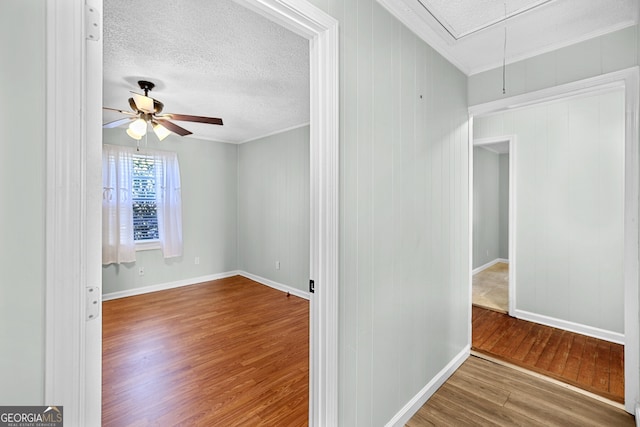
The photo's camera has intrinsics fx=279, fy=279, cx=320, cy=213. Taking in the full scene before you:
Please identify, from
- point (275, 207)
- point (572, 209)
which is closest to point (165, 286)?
point (275, 207)

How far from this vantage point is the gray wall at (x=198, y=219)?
4.27 meters

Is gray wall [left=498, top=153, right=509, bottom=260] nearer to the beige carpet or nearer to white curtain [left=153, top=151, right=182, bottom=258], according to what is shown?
the beige carpet

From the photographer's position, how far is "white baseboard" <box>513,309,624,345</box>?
2822mm

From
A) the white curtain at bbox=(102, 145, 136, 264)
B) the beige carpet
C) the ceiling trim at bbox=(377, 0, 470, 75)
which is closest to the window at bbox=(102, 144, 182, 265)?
the white curtain at bbox=(102, 145, 136, 264)

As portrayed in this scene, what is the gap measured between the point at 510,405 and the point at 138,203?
5.03 m

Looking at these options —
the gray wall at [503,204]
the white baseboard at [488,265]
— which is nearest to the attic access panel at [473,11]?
the white baseboard at [488,265]

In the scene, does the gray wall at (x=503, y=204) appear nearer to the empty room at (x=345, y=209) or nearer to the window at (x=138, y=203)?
the empty room at (x=345, y=209)

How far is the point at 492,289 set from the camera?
4.51 metres

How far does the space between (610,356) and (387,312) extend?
2.51m

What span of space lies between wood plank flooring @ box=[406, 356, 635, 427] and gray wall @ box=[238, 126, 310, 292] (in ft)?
8.25

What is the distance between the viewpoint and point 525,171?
347 cm

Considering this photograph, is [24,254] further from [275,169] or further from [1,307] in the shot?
[275,169]

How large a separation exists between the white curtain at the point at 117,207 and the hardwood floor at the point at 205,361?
2.34ft

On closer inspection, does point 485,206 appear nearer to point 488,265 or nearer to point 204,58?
point 488,265
